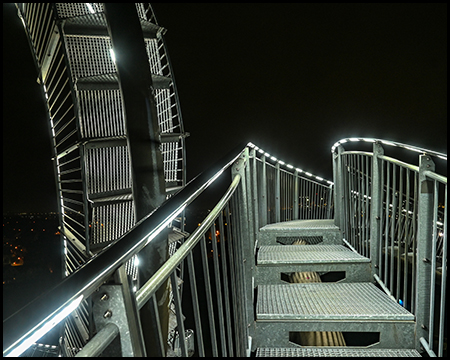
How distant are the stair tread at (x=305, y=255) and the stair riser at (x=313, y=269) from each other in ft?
0.17

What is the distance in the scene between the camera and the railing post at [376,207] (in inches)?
126

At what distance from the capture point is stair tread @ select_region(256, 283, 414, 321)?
2.47m

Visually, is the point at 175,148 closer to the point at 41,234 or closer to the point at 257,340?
the point at 257,340

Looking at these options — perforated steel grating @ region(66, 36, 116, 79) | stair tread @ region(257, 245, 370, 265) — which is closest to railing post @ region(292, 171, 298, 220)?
stair tread @ region(257, 245, 370, 265)

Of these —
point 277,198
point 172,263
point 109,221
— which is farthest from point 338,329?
point 109,221

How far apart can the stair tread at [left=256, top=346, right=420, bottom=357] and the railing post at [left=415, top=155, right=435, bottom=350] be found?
0.15m

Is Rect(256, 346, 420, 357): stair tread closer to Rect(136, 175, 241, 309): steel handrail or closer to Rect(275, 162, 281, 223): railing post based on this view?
Rect(136, 175, 241, 309): steel handrail

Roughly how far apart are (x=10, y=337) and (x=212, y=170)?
1.18 m

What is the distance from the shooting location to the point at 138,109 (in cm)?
400

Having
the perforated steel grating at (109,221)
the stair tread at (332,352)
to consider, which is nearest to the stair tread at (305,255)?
the stair tread at (332,352)

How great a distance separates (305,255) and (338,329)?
102cm

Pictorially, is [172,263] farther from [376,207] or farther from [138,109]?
[138,109]

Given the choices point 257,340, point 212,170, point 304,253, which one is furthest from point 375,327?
point 212,170

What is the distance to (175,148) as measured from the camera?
23.1 feet
